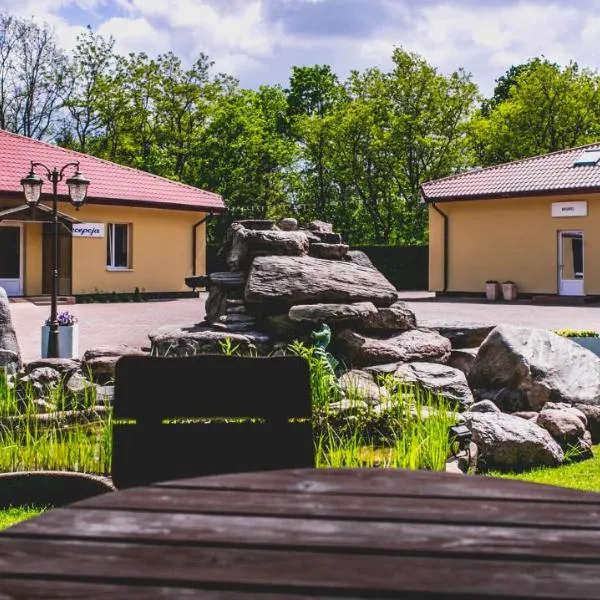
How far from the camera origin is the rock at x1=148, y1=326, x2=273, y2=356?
8250mm

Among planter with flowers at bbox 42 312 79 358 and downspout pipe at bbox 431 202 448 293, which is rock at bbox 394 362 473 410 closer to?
planter with flowers at bbox 42 312 79 358

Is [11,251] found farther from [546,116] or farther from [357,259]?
[546,116]

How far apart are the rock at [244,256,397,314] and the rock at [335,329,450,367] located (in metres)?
0.44

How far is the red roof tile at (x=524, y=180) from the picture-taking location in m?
25.4

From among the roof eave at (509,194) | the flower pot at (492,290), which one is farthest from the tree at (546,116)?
the flower pot at (492,290)

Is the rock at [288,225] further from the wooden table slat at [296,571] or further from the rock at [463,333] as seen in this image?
the wooden table slat at [296,571]

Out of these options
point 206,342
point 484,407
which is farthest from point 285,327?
point 484,407

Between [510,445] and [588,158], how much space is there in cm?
2277

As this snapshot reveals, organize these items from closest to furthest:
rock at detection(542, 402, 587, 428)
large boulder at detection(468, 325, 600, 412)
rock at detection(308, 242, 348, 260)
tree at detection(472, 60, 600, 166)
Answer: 1. rock at detection(542, 402, 587, 428)
2. large boulder at detection(468, 325, 600, 412)
3. rock at detection(308, 242, 348, 260)
4. tree at detection(472, 60, 600, 166)

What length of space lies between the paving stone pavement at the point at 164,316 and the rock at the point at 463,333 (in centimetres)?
265

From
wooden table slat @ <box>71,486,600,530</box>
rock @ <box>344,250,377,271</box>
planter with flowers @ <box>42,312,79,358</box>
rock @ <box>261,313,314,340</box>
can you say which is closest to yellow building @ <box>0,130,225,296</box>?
planter with flowers @ <box>42,312,79,358</box>

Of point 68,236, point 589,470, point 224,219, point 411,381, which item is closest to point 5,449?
point 411,381

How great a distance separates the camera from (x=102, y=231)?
2528 centimetres

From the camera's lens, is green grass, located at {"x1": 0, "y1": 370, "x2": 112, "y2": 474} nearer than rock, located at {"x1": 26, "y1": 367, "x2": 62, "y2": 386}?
Yes
